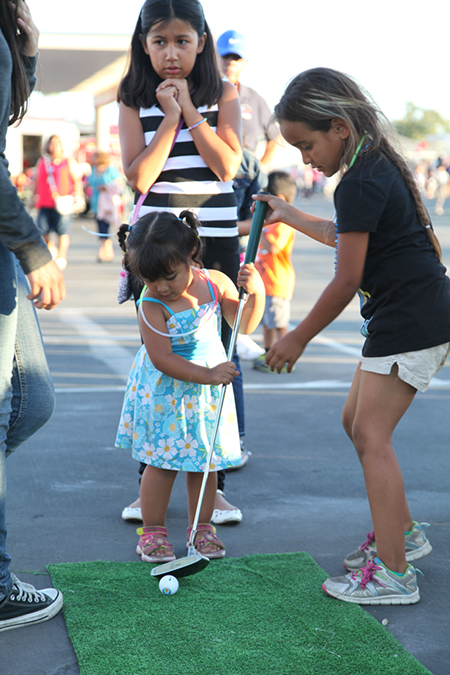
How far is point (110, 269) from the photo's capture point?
13305 millimetres

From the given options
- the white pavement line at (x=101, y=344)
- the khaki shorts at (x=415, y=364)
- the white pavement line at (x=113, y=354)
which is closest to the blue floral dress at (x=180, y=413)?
the khaki shorts at (x=415, y=364)

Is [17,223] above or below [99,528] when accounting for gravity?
above

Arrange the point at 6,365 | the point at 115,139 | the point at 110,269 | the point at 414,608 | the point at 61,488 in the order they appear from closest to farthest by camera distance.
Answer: the point at 6,365 < the point at 414,608 < the point at 61,488 < the point at 110,269 < the point at 115,139

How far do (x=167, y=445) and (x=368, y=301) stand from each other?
95 centimetres

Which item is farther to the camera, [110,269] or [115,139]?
[115,139]

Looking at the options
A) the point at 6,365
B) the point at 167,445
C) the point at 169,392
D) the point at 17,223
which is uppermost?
the point at 17,223

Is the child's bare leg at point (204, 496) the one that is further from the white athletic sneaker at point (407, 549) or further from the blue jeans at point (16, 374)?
the blue jeans at point (16, 374)

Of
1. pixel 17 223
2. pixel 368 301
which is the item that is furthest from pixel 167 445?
pixel 17 223

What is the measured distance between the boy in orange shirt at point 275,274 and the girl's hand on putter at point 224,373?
3544mm

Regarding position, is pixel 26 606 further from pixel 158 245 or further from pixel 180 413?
pixel 158 245

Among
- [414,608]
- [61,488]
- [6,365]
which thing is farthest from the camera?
[61,488]

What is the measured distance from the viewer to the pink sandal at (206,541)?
Answer: 9.65ft

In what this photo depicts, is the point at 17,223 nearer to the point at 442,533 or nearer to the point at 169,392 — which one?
the point at 169,392

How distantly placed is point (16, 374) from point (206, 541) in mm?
1090
